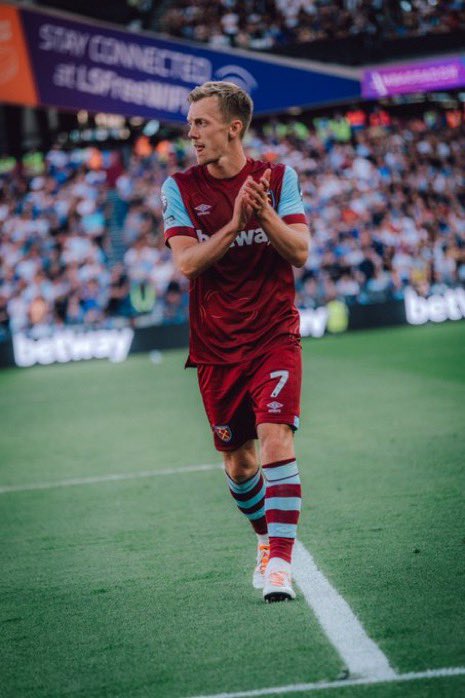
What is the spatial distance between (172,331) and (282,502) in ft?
49.0

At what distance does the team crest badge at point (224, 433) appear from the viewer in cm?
453

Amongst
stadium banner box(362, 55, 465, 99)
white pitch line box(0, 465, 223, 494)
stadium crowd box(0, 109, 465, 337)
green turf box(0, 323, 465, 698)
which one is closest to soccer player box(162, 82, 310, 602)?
green turf box(0, 323, 465, 698)

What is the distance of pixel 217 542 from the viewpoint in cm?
542

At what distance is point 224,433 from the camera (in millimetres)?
4539

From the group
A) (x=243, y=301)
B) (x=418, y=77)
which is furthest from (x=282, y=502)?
(x=418, y=77)

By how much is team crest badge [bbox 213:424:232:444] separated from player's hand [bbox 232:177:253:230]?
98 centimetres

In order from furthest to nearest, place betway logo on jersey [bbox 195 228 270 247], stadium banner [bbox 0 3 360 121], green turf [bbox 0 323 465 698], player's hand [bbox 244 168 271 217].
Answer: stadium banner [bbox 0 3 360 121] → betway logo on jersey [bbox 195 228 270 247] → player's hand [bbox 244 168 271 217] → green turf [bbox 0 323 465 698]

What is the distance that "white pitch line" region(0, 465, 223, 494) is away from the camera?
7628mm

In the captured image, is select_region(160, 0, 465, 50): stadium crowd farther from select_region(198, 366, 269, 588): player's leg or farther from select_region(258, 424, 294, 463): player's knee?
select_region(258, 424, 294, 463): player's knee

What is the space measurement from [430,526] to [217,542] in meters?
1.19

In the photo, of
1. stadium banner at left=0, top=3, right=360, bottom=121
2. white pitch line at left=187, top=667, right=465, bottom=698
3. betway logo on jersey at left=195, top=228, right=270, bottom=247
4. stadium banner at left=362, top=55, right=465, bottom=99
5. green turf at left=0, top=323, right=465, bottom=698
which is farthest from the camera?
stadium banner at left=362, top=55, right=465, bottom=99

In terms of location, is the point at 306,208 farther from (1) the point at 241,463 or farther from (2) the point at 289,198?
(1) the point at 241,463

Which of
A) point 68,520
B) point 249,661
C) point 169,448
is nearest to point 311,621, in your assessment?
point 249,661

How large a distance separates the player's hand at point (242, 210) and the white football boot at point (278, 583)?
1.50 m
